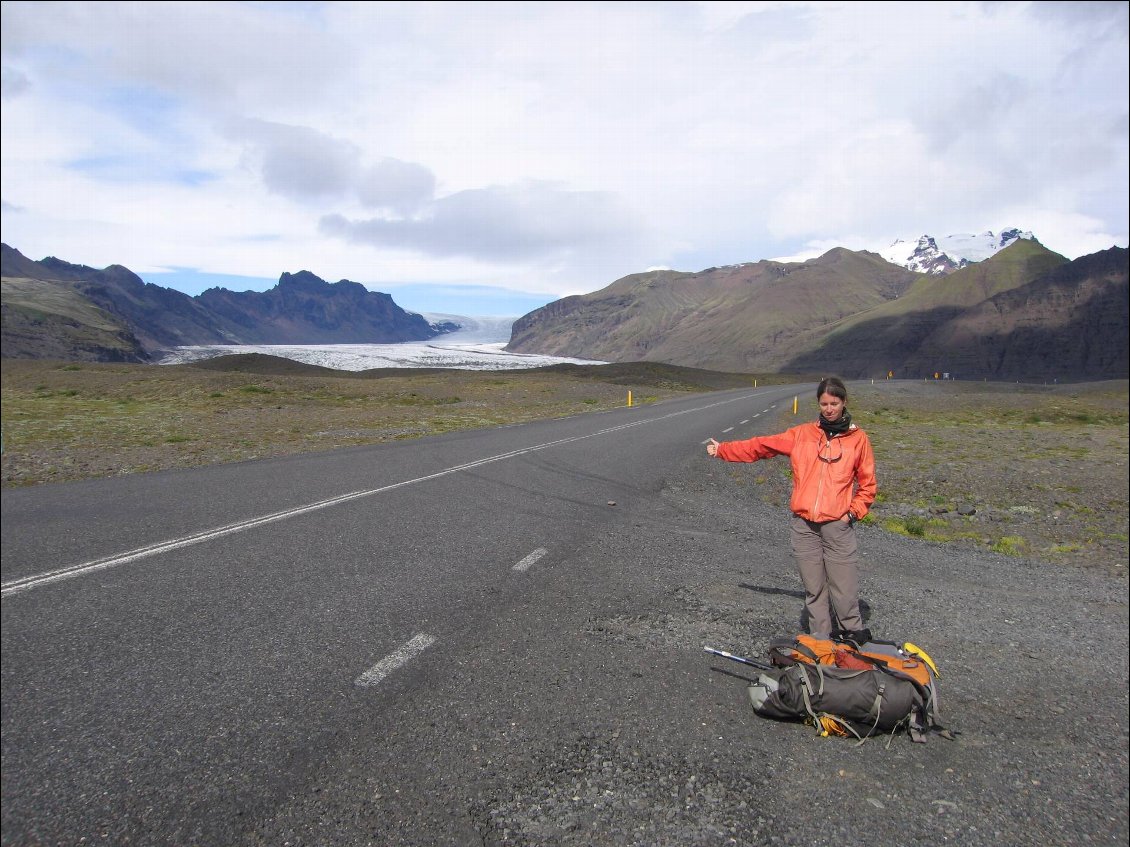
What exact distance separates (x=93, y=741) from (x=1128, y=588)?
10568 millimetres

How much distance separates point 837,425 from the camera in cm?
496

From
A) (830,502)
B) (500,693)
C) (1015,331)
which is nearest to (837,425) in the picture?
(830,502)

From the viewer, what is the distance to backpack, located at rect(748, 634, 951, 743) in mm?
3955

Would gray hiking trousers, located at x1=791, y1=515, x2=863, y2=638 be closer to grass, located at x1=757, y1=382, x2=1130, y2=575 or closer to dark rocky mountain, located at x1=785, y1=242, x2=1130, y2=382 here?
grass, located at x1=757, y1=382, x2=1130, y2=575

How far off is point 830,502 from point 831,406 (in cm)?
78

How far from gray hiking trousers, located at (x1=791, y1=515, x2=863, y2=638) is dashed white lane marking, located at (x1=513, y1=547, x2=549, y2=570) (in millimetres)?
3101

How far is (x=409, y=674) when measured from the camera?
4.52 m

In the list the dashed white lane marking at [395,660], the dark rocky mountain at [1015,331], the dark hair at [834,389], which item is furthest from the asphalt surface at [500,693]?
the dark rocky mountain at [1015,331]

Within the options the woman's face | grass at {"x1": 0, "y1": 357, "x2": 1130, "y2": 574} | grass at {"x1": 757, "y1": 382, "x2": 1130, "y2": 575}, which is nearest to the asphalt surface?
grass at {"x1": 757, "y1": 382, "x2": 1130, "y2": 575}

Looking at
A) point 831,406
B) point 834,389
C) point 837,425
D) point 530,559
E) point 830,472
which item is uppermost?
point 834,389

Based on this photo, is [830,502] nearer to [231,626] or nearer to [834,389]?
[834,389]

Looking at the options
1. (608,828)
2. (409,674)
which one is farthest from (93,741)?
(608,828)

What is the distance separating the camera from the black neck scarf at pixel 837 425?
495 centimetres

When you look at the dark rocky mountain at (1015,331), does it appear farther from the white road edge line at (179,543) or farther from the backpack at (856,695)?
the backpack at (856,695)
